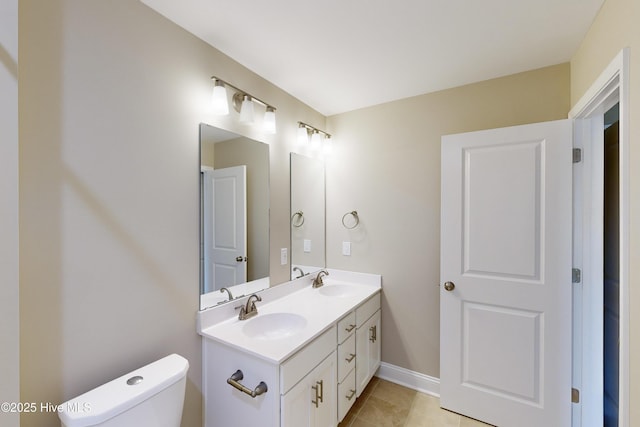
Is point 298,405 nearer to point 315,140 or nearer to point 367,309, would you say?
point 367,309

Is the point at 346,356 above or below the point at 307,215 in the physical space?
below

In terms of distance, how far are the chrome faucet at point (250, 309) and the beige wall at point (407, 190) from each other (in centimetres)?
100

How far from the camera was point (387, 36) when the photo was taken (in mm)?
1486

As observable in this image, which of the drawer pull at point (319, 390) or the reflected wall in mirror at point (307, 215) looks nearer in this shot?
the drawer pull at point (319, 390)

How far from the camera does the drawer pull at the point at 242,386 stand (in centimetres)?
121

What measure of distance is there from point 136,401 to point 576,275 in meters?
2.30

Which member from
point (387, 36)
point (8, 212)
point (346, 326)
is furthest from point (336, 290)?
point (8, 212)

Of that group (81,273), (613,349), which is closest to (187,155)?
(81,273)

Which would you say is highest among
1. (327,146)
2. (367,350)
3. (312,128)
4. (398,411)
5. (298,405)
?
(312,128)

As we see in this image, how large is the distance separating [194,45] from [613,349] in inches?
121

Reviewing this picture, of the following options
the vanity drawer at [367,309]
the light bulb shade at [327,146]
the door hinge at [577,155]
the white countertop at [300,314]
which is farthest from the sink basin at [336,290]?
the door hinge at [577,155]

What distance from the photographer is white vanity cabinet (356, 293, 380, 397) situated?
1925 mm

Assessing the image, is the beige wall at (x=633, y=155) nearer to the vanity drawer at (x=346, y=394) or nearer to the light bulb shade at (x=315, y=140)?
the vanity drawer at (x=346, y=394)

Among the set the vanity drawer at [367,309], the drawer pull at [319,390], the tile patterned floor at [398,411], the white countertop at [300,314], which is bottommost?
the tile patterned floor at [398,411]
